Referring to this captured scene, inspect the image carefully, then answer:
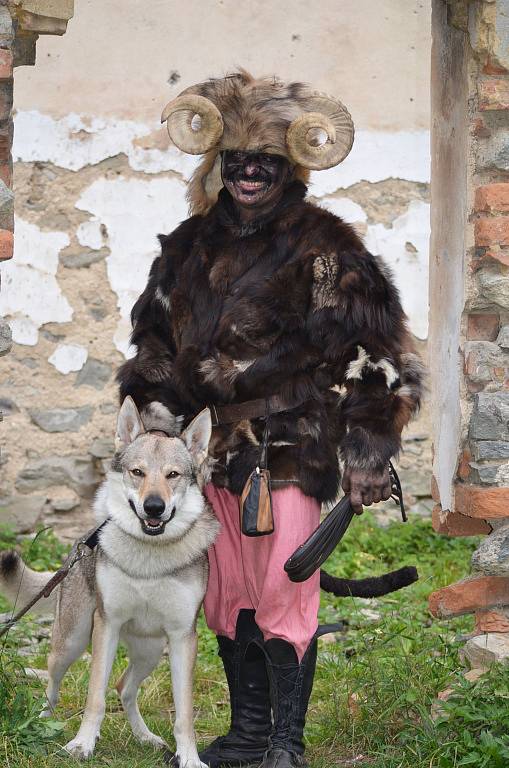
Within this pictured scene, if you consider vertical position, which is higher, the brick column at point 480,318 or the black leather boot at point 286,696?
the brick column at point 480,318

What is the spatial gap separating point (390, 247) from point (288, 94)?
11.9 feet

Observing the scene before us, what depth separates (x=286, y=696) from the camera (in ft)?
14.2

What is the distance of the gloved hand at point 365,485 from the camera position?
4188 mm

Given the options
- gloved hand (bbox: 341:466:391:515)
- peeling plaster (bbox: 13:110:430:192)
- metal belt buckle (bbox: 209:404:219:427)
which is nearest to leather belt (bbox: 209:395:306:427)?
metal belt buckle (bbox: 209:404:219:427)

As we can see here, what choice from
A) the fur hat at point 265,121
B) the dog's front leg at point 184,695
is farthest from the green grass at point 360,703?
the fur hat at point 265,121

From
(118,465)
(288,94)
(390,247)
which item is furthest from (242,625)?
(390,247)

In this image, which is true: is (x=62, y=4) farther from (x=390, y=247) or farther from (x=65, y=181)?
(x=390, y=247)

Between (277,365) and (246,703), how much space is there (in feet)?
4.40

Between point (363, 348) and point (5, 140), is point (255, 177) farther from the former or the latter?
point (5, 140)

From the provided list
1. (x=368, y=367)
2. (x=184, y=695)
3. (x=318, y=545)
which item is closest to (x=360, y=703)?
(x=184, y=695)

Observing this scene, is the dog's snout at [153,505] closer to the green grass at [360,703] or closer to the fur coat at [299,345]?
the fur coat at [299,345]

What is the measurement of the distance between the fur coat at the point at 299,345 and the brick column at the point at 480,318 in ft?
1.15

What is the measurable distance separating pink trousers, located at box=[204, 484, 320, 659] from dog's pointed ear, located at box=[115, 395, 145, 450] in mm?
387

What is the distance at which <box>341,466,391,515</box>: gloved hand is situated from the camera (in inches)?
165
